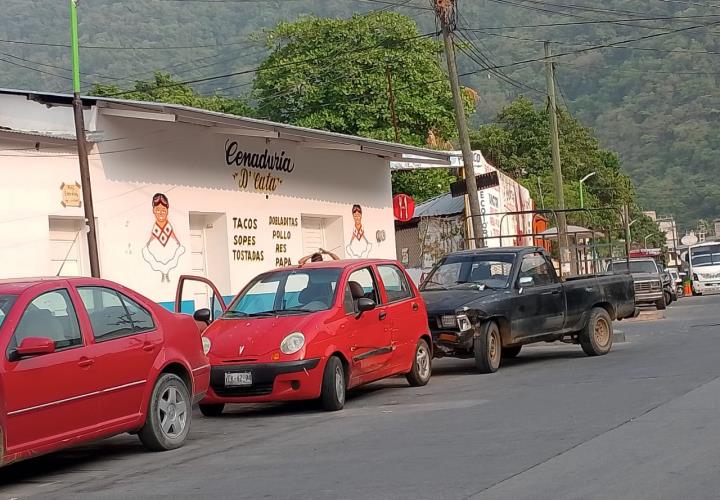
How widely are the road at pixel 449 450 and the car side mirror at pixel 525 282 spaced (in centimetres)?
210

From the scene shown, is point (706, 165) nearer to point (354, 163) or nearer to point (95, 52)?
point (95, 52)

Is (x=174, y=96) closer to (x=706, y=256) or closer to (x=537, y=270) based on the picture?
(x=706, y=256)

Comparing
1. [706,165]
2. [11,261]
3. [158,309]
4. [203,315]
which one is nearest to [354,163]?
[11,261]

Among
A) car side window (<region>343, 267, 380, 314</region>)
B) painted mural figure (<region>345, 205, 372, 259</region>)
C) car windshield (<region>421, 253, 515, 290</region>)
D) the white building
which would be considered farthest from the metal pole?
car side window (<region>343, 267, 380, 314</region>)

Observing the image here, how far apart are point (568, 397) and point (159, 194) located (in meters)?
10.3

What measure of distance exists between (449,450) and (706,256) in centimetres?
4647

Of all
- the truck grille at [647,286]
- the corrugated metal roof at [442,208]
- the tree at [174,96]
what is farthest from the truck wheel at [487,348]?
the tree at [174,96]

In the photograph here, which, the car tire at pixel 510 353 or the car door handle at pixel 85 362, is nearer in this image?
the car door handle at pixel 85 362

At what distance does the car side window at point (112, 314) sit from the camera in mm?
10156

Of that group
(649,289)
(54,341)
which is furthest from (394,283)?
(649,289)

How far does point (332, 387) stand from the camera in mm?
13188

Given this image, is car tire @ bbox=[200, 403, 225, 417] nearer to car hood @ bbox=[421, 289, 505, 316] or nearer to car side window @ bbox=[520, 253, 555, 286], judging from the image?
car hood @ bbox=[421, 289, 505, 316]

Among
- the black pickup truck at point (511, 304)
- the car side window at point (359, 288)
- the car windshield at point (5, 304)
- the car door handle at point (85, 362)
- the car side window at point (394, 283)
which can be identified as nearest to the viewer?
the car windshield at point (5, 304)

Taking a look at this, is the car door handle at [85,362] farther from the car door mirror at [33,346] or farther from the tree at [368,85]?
the tree at [368,85]
